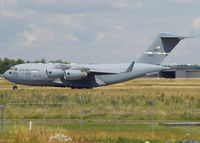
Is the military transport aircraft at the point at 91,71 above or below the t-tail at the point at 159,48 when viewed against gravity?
below

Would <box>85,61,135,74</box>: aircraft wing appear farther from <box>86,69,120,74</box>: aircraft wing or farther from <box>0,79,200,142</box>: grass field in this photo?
<box>0,79,200,142</box>: grass field

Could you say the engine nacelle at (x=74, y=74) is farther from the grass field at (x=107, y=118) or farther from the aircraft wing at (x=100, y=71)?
the grass field at (x=107, y=118)

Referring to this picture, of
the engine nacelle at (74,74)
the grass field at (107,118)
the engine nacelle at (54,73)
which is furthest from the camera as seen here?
the engine nacelle at (74,74)

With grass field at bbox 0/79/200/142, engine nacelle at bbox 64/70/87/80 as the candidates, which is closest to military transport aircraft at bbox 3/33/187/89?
engine nacelle at bbox 64/70/87/80

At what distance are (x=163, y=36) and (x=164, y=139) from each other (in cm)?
4118

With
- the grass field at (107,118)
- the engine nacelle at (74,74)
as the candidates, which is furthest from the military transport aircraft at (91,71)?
the grass field at (107,118)

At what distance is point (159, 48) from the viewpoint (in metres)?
63.4

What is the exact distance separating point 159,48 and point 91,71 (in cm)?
1155

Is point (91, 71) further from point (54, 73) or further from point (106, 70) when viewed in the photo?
point (54, 73)

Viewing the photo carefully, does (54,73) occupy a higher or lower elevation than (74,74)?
higher

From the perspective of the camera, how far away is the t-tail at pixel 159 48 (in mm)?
63062

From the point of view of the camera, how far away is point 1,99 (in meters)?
42.9

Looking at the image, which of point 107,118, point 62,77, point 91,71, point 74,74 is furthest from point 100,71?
point 107,118

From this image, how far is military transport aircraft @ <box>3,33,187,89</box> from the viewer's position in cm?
5469
